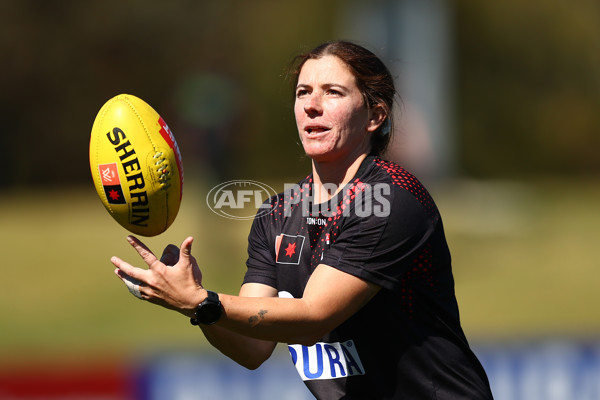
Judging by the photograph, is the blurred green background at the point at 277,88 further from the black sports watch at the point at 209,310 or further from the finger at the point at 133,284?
the black sports watch at the point at 209,310

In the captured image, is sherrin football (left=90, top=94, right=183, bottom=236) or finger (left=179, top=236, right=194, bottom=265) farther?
sherrin football (left=90, top=94, right=183, bottom=236)

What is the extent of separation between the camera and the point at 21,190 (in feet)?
87.2

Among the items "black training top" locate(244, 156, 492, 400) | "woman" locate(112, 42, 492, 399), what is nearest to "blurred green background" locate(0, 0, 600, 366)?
"woman" locate(112, 42, 492, 399)

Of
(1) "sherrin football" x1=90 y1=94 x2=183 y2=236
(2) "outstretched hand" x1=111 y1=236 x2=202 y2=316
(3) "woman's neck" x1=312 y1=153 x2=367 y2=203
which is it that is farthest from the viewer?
(3) "woman's neck" x1=312 y1=153 x2=367 y2=203

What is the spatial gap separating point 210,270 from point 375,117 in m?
10.3

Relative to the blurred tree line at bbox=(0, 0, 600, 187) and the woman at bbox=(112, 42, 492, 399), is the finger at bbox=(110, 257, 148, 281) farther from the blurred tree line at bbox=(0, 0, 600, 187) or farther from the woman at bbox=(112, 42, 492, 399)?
the blurred tree line at bbox=(0, 0, 600, 187)

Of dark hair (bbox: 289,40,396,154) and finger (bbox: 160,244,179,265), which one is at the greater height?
dark hair (bbox: 289,40,396,154)

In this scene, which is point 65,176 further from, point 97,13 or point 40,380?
point 40,380

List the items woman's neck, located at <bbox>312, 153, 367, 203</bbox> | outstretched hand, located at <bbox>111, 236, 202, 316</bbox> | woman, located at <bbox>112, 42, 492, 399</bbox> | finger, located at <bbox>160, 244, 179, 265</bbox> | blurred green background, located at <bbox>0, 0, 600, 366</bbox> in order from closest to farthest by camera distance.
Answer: outstretched hand, located at <bbox>111, 236, 202, 316</bbox> < woman, located at <bbox>112, 42, 492, 399</bbox> < finger, located at <bbox>160, 244, 179, 265</bbox> < woman's neck, located at <bbox>312, 153, 367, 203</bbox> < blurred green background, located at <bbox>0, 0, 600, 366</bbox>

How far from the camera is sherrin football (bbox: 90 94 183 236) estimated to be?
141 inches

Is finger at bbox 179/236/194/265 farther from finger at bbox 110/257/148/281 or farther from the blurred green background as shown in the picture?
the blurred green background

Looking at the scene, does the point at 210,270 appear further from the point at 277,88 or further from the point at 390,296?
the point at 277,88

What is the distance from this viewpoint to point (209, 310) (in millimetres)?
3219

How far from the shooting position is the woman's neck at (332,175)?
3.79 m
